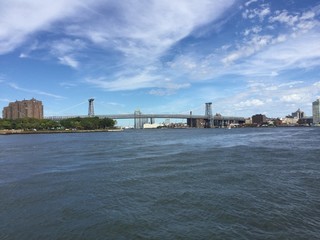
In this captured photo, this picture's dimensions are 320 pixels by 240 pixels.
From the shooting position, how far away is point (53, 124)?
165 m

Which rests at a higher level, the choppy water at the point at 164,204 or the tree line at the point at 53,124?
the tree line at the point at 53,124

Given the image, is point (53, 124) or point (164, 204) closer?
point (164, 204)

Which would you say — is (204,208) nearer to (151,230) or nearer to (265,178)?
(151,230)

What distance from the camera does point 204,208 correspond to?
40.3ft

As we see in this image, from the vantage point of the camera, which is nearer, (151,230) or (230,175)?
(151,230)

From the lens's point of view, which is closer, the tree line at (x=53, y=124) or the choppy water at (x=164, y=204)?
the choppy water at (x=164, y=204)

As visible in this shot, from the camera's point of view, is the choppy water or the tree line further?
the tree line

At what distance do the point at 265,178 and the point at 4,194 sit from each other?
1321 cm

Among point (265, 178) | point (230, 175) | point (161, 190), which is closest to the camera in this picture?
point (161, 190)

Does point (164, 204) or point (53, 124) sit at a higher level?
point (53, 124)

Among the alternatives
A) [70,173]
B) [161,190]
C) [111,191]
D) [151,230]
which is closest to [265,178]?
[161,190]

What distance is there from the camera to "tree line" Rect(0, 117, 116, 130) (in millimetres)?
151375

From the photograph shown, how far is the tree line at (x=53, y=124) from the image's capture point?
151 metres

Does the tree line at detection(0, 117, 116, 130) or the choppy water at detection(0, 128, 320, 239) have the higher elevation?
the tree line at detection(0, 117, 116, 130)
